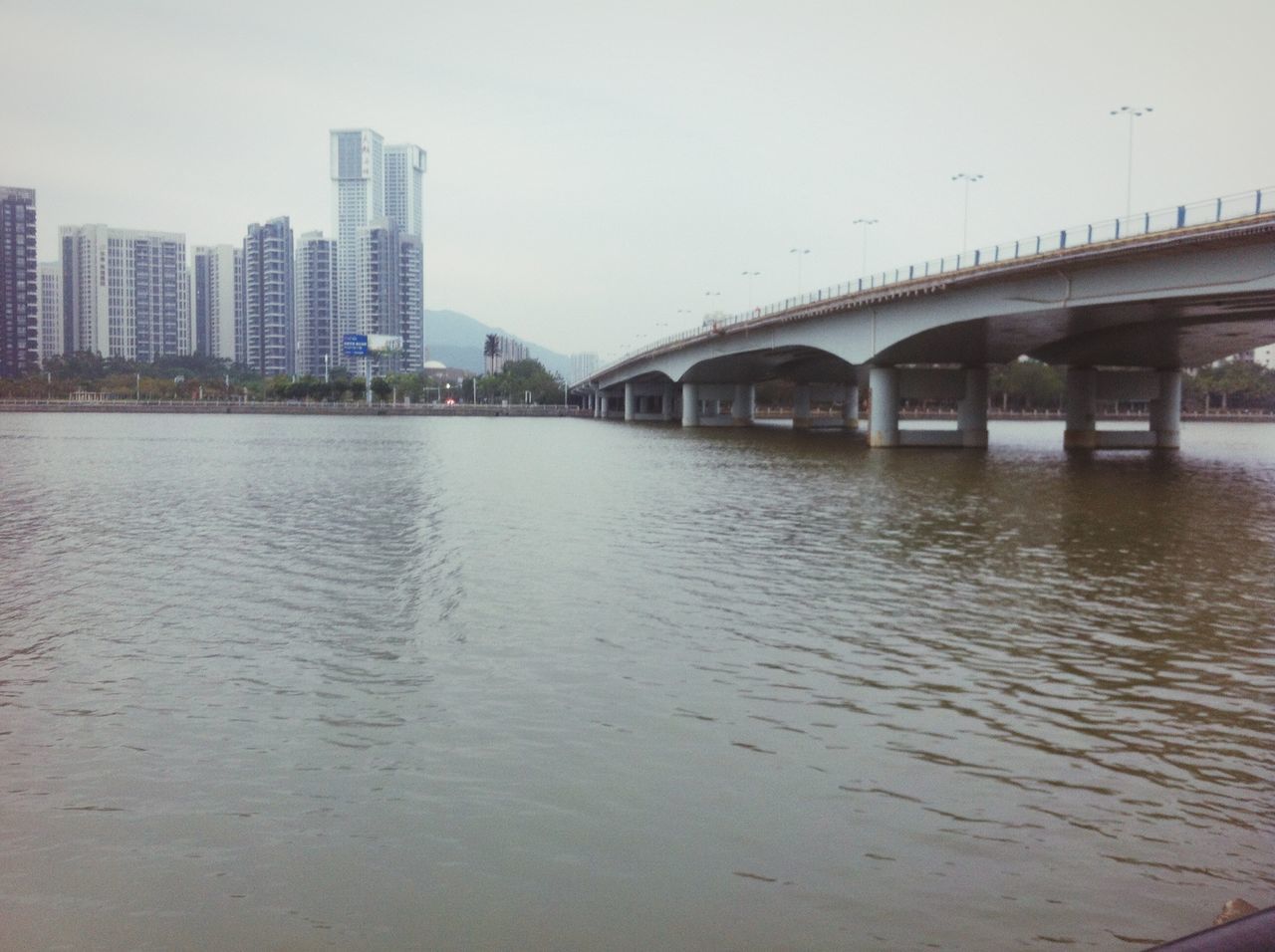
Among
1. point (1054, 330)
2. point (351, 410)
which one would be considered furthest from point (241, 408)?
point (1054, 330)

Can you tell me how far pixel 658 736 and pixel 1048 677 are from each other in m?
5.40

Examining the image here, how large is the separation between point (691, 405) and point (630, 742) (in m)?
112

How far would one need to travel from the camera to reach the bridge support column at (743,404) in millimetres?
127062

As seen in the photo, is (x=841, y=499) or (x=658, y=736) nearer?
(x=658, y=736)

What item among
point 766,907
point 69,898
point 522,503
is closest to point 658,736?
point 766,907

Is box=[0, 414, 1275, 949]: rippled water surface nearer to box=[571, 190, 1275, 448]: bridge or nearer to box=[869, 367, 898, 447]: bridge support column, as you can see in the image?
box=[571, 190, 1275, 448]: bridge

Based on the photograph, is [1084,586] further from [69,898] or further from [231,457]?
[231,457]

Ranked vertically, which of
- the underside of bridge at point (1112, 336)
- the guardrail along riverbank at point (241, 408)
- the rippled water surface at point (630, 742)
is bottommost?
the rippled water surface at point (630, 742)

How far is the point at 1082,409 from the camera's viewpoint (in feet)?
253

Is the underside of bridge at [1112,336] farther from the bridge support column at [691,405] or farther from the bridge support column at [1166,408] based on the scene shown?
the bridge support column at [691,405]

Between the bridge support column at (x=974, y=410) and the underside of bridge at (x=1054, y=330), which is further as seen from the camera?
the bridge support column at (x=974, y=410)

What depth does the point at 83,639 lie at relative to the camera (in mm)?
15117

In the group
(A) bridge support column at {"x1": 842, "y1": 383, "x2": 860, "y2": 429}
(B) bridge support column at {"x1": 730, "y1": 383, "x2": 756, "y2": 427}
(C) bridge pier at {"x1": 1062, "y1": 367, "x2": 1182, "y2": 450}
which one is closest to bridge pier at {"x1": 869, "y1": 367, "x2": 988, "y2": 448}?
(C) bridge pier at {"x1": 1062, "y1": 367, "x2": 1182, "y2": 450}

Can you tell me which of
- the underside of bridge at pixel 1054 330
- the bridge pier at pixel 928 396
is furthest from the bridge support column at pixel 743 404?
the bridge pier at pixel 928 396
